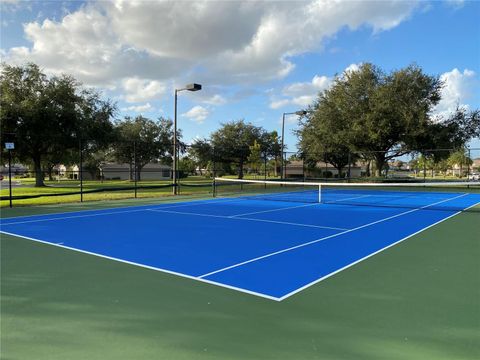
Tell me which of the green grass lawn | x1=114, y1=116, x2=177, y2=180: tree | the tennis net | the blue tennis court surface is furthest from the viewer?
x1=114, y1=116, x2=177, y2=180: tree

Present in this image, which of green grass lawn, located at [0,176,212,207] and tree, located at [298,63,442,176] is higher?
tree, located at [298,63,442,176]

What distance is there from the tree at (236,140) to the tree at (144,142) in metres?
6.98

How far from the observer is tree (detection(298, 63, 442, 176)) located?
28.3 metres

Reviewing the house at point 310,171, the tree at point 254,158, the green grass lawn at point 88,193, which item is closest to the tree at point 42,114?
the green grass lawn at point 88,193

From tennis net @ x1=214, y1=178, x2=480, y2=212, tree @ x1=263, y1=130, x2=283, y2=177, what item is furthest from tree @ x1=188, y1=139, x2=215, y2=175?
tennis net @ x1=214, y1=178, x2=480, y2=212

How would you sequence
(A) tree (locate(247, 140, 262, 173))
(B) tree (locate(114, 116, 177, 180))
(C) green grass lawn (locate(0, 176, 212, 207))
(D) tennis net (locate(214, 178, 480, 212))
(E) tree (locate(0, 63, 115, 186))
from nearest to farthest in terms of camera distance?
(D) tennis net (locate(214, 178, 480, 212)), (C) green grass lawn (locate(0, 176, 212, 207)), (E) tree (locate(0, 63, 115, 186)), (A) tree (locate(247, 140, 262, 173)), (B) tree (locate(114, 116, 177, 180))

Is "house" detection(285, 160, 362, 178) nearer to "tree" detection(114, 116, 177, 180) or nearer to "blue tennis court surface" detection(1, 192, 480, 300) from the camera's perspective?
"tree" detection(114, 116, 177, 180)

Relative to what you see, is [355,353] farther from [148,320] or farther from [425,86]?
[425,86]

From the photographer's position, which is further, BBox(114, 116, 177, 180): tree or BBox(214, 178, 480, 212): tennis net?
BBox(114, 116, 177, 180): tree

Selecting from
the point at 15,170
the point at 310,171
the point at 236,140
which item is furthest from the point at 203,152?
the point at 15,170

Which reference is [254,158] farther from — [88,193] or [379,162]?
[88,193]

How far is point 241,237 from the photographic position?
801 centimetres

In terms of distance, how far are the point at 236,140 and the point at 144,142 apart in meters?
12.8

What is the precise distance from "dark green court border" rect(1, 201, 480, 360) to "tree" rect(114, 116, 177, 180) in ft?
157
